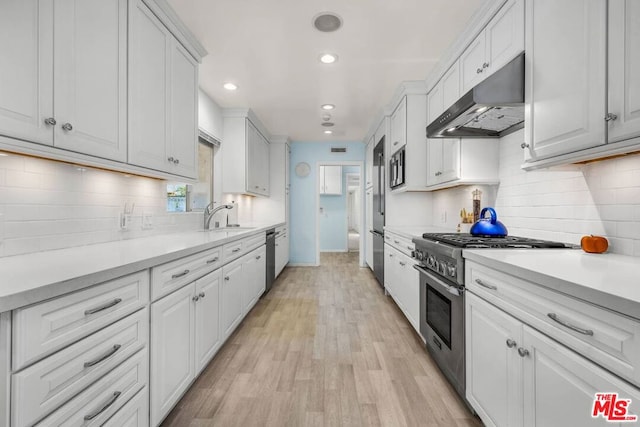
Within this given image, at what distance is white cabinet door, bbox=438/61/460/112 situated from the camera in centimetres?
255

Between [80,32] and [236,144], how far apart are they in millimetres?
2906

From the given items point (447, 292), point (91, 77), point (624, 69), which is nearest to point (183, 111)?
point (91, 77)

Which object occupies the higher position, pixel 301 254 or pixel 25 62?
pixel 25 62

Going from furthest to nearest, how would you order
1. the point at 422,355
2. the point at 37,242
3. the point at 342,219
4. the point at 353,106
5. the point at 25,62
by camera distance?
the point at 342,219
the point at 353,106
the point at 422,355
the point at 37,242
the point at 25,62

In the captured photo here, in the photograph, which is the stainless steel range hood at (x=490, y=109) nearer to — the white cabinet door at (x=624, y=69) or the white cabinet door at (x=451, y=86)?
the white cabinet door at (x=451, y=86)

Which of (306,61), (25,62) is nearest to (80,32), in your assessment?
(25,62)

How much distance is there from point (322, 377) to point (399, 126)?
9.27 feet

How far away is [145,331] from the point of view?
1391 mm

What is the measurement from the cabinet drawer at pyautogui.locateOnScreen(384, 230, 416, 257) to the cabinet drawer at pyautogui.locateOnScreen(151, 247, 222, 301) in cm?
163

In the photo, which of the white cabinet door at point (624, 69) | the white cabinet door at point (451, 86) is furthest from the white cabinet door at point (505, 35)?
the white cabinet door at point (624, 69)

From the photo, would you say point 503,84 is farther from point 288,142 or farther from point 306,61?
point 288,142

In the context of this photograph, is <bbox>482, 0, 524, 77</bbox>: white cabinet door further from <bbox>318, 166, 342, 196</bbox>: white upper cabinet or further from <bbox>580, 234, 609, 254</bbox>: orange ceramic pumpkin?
<bbox>318, 166, 342, 196</bbox>: white upper cabinet

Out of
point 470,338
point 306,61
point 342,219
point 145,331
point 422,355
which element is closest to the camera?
point 145,331

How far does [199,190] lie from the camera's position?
375cm
